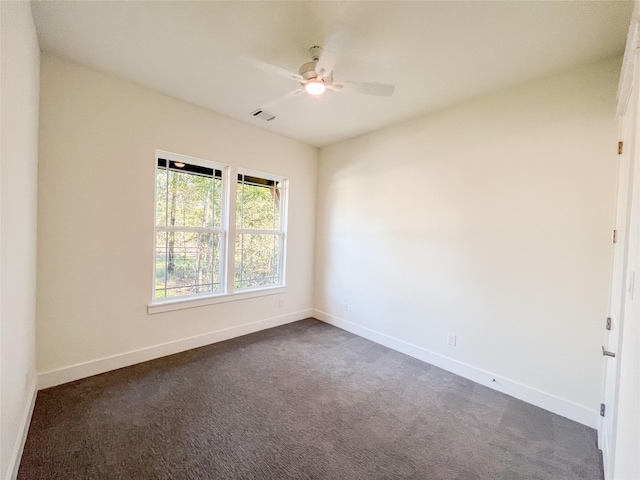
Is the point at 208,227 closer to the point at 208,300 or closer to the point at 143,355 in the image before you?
the point at 208,300

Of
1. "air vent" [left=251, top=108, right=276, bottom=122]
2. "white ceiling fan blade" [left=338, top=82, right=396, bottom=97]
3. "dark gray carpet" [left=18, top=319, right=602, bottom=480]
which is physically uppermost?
"air vent" [left=251, top=108, right=276, bottom=122]

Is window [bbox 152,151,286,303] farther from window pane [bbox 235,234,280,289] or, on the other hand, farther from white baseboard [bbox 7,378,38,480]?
white baseboard [bbox 7,378,38,480]

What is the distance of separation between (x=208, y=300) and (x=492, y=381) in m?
3.13

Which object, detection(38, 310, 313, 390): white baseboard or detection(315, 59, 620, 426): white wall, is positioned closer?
detection(315, 59, 620, 426): white wall

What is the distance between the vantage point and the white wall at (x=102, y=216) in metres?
2.28

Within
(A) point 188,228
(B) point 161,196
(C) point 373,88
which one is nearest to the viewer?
(C) point 373,88

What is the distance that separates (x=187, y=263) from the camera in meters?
3.22

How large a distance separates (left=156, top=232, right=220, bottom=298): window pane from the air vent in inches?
60.8

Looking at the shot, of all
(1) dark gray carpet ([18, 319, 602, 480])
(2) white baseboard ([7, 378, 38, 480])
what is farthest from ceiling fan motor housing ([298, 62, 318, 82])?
(2) white baseboard ([7, 378, 38, 480])

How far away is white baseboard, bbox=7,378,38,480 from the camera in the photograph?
56.3 inches

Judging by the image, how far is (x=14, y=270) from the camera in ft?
4.88

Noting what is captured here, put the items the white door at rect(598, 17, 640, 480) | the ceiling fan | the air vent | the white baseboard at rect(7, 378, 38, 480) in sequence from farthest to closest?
the air vent < the ceiling fan < the white baseboard at rect(7, 378, 38, 480) < the white door at rect(598, 17, 640, 480)

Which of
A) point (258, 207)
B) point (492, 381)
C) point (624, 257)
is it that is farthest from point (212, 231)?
point (624, 257)

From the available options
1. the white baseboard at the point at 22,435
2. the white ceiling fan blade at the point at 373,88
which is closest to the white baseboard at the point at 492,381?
the white ceiling fan blade at the point at 373,88
